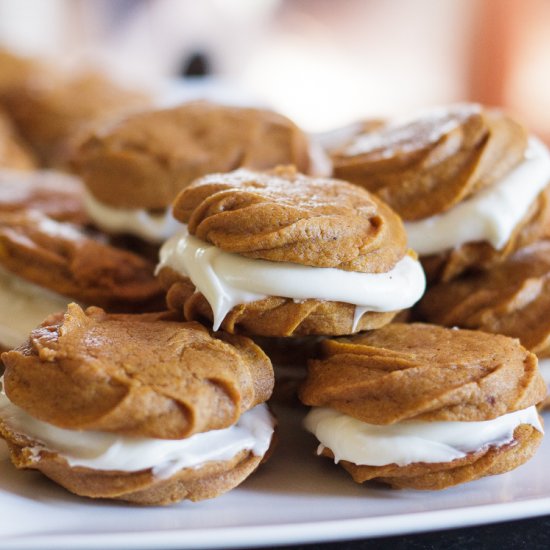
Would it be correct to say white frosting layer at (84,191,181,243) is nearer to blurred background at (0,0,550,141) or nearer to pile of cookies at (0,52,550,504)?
pile of cookies at (0,52,550,504)

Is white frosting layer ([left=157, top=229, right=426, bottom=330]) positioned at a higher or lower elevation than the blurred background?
higher

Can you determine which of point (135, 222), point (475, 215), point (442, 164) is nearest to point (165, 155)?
point (135, 222)

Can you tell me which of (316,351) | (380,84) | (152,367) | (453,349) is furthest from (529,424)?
(380,84)

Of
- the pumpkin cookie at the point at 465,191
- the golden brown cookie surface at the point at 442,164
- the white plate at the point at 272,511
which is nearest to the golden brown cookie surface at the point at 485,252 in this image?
the pumpkin cookie at the point at 465,191

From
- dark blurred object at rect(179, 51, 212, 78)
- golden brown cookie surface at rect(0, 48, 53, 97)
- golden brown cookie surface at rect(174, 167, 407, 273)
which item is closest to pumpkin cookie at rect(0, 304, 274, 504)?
golden brown cookie surface at rect(174, 167, 407, 273)

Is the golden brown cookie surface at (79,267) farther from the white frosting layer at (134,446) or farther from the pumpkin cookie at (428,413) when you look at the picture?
the pumpkin cookie at (428,413)
